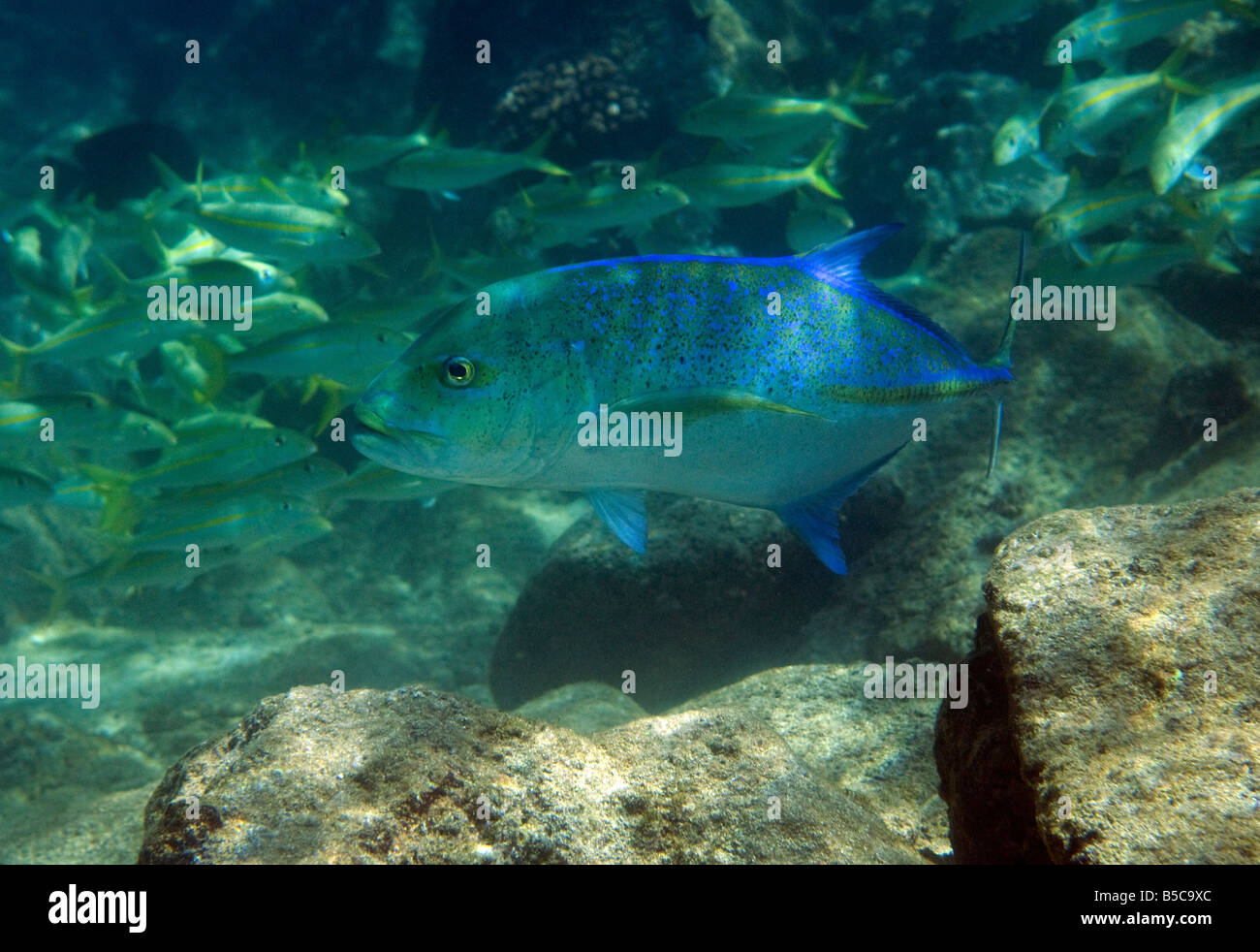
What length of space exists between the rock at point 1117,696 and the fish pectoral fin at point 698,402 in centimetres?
85

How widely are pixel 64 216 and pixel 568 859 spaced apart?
9.85m

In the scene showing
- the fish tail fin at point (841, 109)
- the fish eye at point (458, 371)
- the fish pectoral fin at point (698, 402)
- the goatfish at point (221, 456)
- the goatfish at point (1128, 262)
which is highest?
the fish tail fin at point (841, 109)

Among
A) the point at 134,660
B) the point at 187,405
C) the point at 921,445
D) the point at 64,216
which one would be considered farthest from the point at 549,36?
the point at 134,660

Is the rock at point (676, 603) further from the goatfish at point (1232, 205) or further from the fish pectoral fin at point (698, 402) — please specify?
the goatfish at point (1232, 205)

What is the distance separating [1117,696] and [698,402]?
120 centimetres

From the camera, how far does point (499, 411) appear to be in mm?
1755

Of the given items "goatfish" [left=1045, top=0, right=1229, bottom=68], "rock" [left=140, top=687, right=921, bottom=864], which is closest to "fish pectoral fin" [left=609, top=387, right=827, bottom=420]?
"rock" [left=140, top=687, right=921, bottom=864]

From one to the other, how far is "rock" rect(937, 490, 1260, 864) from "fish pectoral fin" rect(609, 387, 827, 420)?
85cm

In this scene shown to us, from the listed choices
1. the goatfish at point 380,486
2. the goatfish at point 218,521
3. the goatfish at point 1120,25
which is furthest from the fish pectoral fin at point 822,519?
the goatfish at point 1120,25

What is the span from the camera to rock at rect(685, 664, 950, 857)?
2414mm

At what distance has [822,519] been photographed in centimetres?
228

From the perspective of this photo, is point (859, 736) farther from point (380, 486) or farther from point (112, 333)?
point (112, 333)

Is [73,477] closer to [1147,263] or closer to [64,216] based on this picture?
[64,216]

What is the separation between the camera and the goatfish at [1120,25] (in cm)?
593
